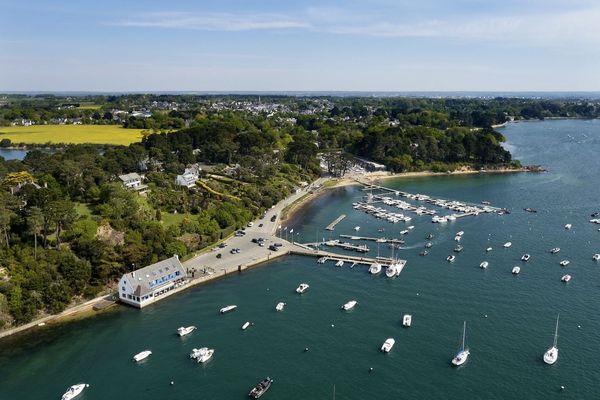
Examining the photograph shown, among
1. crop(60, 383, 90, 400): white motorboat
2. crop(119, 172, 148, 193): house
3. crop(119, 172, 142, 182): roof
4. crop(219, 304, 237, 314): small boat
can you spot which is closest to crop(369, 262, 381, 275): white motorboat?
crop(219, 304, 237, 314): small boat

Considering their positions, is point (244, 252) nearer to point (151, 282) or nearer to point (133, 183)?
point (151, 282)

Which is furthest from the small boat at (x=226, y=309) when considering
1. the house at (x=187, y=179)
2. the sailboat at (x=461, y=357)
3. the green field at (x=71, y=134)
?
the green field at (x=71, y=134)

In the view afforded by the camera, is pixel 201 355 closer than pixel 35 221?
Yes

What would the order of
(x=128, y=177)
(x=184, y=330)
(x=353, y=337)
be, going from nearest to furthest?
(x=353, y=337)
(x=184, y=330)
(x=128, y=177)

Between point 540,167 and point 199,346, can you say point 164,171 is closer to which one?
point 199,346

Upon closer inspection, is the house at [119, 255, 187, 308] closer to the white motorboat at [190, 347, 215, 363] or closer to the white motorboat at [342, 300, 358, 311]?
the white motorboat at [190, 347, 215, 363]

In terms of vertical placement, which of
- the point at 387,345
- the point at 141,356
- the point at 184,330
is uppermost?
the point at 387,345

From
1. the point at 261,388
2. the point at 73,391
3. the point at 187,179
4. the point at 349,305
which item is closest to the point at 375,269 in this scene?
the point at 349,305
